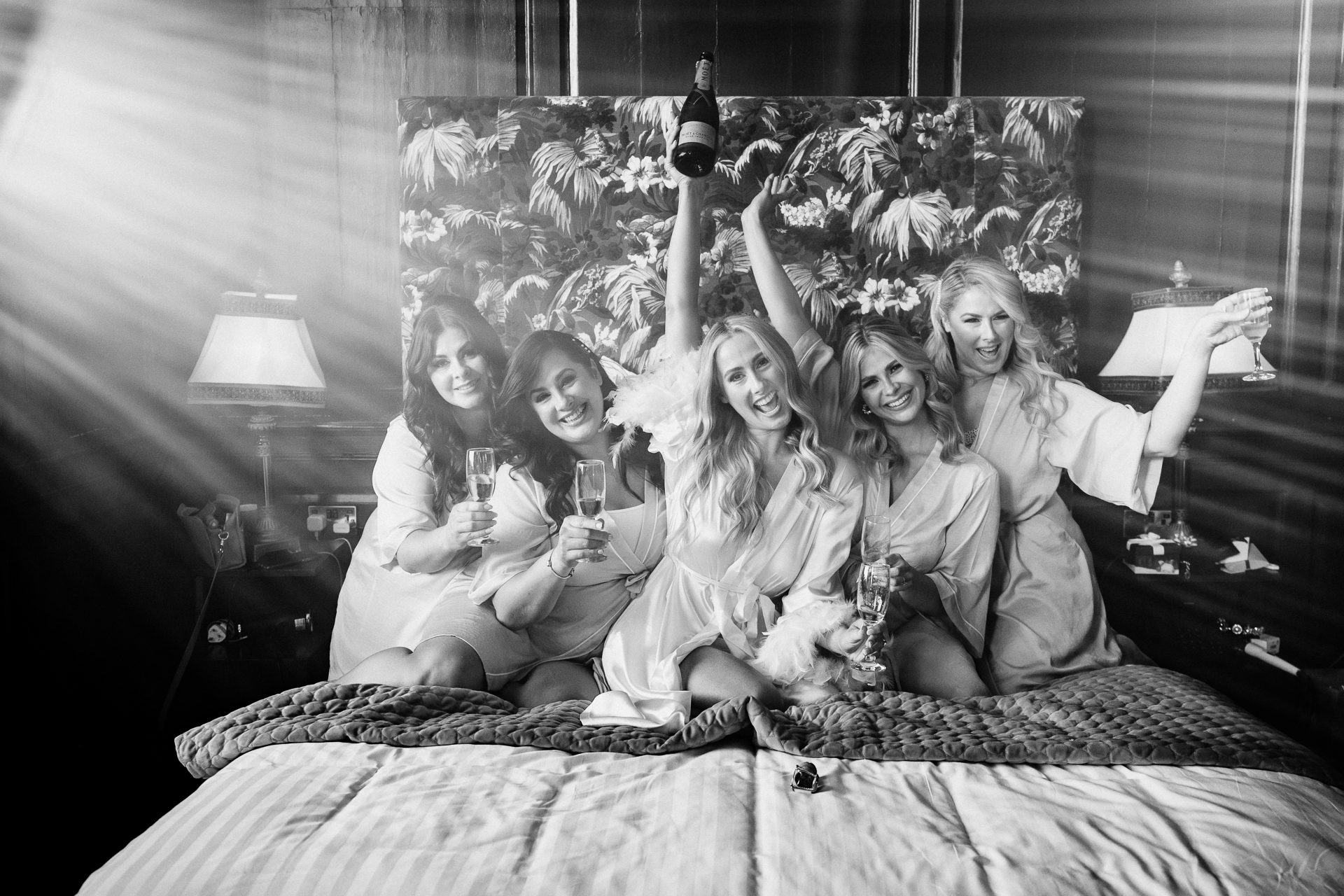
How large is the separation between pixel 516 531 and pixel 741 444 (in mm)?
660

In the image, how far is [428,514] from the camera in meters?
2.46

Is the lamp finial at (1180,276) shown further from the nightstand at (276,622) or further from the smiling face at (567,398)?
the nightstand at (276,622)

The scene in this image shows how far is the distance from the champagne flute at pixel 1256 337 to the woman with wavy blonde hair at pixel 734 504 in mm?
1117

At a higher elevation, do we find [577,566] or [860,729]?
[577,566]

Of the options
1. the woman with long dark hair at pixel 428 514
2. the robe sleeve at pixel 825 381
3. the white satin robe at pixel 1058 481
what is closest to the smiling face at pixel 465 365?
the woman with long dark hair at pixel 428 514

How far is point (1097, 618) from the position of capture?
243 cm

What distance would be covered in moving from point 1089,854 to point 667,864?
2.32 feet

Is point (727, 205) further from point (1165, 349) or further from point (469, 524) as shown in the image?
point (1165, 349)

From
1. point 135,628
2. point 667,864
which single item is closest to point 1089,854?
point 667,864

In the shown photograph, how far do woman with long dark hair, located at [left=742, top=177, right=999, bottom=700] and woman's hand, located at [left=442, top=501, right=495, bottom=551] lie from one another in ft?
3.09

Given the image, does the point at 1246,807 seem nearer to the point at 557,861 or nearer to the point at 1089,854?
the point at 1089,854

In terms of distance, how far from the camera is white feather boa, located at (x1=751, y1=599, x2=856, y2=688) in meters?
2.24

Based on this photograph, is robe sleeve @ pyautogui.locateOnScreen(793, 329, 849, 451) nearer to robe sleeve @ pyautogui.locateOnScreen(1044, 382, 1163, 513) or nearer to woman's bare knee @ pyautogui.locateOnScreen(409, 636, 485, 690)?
robe sleeve @ pyautogui.locateOnScreen(1044, 382, 1163, 513)

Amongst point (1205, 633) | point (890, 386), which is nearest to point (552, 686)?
point (890, 386)
